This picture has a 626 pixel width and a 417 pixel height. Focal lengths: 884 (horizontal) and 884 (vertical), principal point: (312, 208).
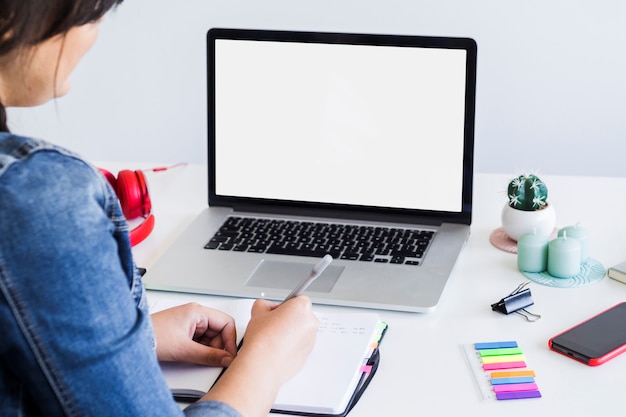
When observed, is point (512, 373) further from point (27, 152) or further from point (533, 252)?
point (27, 152)

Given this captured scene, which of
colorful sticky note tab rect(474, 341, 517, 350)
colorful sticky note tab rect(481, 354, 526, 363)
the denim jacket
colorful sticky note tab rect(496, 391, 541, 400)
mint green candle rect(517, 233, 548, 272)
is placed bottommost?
colorful sticky note tab rect(496, 391, 541, 400)

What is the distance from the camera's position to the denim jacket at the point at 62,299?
667 millimetres

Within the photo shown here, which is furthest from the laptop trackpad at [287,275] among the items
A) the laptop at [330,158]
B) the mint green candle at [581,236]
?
the mint green candle at [581,236]

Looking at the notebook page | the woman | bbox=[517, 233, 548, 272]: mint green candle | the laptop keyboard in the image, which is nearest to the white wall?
the laptop keyboard

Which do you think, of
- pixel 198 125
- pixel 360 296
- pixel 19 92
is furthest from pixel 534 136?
pixel 19 92

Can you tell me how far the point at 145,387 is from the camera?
739 millimetres

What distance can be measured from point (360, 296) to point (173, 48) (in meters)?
2.05

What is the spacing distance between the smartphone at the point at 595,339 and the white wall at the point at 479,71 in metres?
1.89

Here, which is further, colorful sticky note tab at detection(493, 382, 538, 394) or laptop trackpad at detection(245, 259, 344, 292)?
laptop trackpad at detection(245, 259, 344, 292)

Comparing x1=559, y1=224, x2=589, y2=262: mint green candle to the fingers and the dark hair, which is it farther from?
the dark hair

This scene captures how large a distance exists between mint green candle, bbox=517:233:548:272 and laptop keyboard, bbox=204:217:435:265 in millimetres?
152

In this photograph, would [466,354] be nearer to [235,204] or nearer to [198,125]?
[235,204]

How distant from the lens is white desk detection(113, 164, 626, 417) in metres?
1.00

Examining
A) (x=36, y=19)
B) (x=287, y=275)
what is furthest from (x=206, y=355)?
(x=36, y=19)
